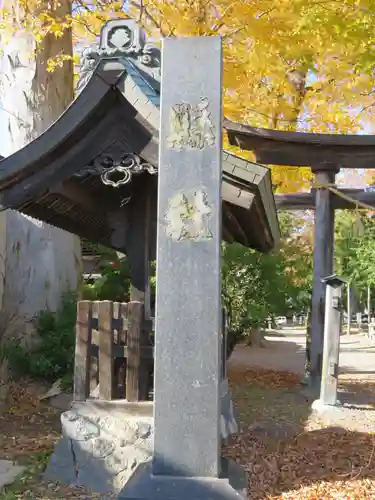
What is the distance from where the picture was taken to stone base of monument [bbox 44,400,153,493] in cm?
525

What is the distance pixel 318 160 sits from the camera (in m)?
9.94

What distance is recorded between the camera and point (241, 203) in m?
5.28

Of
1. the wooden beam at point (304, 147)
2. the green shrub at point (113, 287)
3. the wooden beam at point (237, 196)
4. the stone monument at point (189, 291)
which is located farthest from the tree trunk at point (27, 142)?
the stone monument at point (189, 291)

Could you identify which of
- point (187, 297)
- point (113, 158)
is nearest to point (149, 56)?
point (113, 158)

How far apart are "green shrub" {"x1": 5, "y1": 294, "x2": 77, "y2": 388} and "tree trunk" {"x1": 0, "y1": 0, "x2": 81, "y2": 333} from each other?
0.45m

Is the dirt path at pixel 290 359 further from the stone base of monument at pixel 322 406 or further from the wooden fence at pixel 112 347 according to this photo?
the wooden fence at pixel 112 347

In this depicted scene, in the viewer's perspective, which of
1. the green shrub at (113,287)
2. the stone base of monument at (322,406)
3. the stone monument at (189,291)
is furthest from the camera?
the green shrub at (113,287)

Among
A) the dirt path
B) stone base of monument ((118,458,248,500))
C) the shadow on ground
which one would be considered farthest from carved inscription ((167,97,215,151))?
the dirt path

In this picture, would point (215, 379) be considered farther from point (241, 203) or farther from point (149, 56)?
point (149, 56)

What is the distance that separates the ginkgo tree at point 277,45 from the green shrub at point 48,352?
16.4 ft

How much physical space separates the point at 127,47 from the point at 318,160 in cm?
557

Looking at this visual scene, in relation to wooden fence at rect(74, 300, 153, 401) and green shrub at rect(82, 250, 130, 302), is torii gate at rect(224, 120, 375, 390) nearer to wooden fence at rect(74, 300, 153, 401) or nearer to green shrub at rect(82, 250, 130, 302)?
green shrub at rect(82, 250, 130, 302)

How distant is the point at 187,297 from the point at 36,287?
6.90 meters

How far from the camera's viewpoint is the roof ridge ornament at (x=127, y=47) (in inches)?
203
